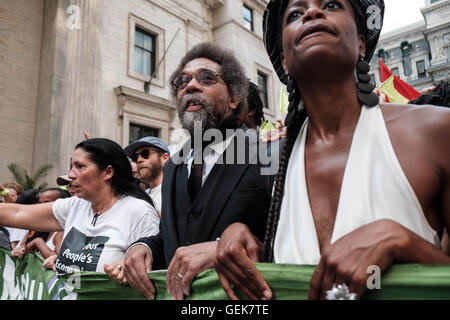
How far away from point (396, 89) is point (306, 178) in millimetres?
4188

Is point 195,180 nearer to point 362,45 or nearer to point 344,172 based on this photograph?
point 344,172

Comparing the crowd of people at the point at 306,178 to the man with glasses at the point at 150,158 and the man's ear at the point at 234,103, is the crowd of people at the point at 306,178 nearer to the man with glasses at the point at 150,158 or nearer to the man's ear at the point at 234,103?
the man's ear at the point at 234,103

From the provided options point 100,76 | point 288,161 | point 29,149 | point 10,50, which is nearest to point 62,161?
point 29,149

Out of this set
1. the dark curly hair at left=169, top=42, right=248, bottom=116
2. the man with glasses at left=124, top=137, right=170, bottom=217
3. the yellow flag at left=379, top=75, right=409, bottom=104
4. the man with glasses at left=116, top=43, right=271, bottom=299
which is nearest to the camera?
the man with glasses at left=116, top=43, right=271, bottom=299

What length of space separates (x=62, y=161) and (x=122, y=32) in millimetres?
5400

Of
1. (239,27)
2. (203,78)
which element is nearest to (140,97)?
(239,27)

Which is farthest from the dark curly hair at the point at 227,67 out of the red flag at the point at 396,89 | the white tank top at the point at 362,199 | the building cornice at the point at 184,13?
the building cornice at the point at 184,13

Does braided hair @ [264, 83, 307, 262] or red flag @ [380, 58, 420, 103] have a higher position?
red flag @ [380, 58, 420, 103]

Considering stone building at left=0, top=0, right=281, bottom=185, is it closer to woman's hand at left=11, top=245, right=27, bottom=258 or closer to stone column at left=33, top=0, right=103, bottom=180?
stone column at left=33, top=0, right=103, bottom=180

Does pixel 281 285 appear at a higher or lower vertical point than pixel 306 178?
lower

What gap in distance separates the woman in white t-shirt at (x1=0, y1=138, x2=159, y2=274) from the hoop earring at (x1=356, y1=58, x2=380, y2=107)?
5.27 feet

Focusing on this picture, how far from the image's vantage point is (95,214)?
7.47 feet

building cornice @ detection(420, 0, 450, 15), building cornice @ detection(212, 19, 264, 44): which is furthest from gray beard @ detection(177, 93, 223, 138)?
building cornice @ detection(420, 0, 450, 15)

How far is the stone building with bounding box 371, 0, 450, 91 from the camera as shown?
98.7ft
